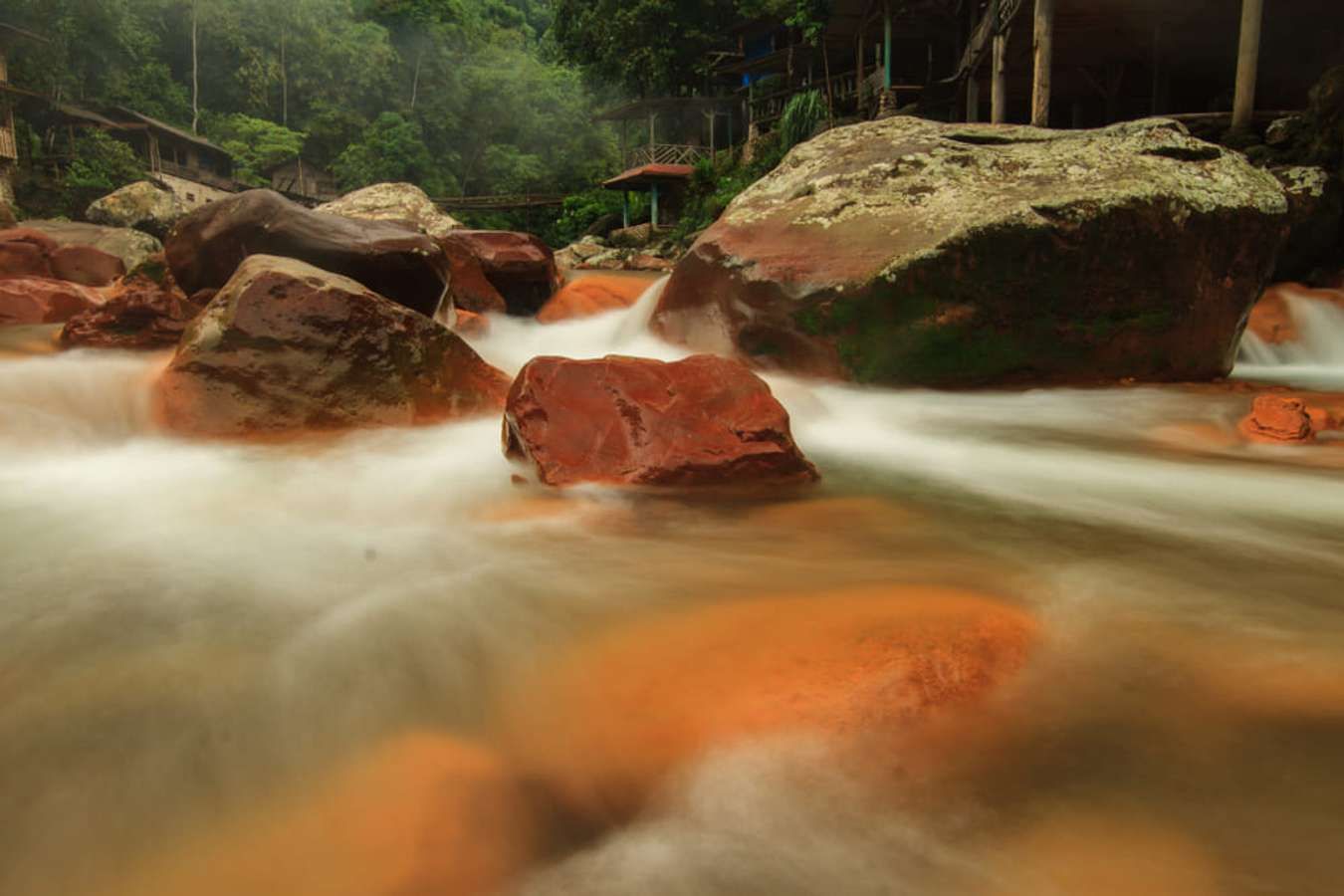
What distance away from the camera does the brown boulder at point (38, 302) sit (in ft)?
22.8

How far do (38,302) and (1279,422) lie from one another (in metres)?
9.11

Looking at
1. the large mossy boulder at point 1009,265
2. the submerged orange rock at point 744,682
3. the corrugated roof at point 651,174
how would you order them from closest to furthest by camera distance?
1. the submerged orange rock at point 744,682
2. the large mossy boulder at point 1009,265
3. the corrugated roof at point 651,174

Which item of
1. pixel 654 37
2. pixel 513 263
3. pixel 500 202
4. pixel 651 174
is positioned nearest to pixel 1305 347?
pixel 513 263

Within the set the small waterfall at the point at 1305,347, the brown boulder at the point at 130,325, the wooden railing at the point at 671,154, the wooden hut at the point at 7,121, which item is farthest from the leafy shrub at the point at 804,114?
the wooden hut at the point at 7,121

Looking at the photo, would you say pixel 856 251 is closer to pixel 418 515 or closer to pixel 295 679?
pixel 418 515

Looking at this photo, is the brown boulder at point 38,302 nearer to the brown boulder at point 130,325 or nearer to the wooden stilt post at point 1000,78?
the brown boulder at point 130,325

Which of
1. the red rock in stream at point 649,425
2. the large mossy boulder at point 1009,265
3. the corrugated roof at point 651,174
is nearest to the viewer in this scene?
the red rock in stream at point 649,425

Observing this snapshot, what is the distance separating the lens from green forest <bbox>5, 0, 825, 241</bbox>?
113 ft

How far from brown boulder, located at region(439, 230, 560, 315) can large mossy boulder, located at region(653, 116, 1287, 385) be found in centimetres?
374

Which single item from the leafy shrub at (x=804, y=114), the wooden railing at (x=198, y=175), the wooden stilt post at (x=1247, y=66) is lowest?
the wooden stilt post at (x=1247, y=66)

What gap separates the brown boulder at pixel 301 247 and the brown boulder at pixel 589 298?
2829 mm

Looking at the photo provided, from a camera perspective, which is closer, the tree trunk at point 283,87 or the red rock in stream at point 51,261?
the red rock in stream at point 51,261

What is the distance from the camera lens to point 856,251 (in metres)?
5.45

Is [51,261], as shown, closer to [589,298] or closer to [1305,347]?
[589,298]
